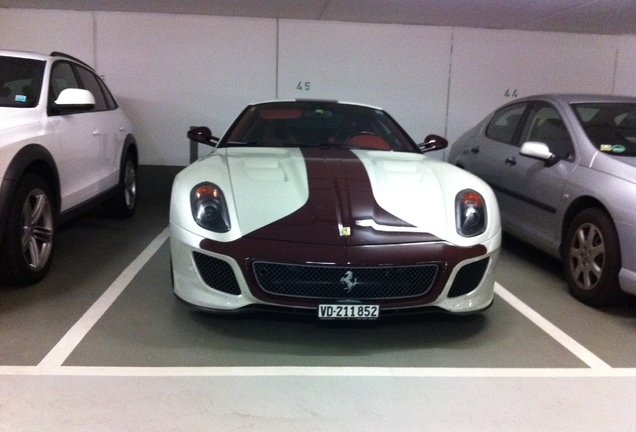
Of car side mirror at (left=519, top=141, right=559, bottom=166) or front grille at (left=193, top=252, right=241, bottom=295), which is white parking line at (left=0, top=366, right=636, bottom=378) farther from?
car side mirror at (left=519, top=141, right=559, bottom=166)

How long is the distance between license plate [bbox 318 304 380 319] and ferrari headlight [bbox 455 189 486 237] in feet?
2.11

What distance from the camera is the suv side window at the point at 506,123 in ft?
16.0

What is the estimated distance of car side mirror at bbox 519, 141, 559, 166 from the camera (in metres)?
4.04

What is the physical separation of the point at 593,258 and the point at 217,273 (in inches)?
98.6

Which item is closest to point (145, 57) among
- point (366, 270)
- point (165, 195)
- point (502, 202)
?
point (165, 195)

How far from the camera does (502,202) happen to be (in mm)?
4793

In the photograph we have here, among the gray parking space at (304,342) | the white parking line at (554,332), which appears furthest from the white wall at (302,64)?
the gray parking space at (304,342)

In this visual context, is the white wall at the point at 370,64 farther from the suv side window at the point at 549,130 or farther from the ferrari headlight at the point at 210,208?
the ferrari headlight at the point at 210,208

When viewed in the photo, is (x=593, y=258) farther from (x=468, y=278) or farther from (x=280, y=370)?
(x=280, y=370)

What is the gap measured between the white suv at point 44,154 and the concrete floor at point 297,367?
1.11 ft

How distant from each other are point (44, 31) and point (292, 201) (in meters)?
5.83

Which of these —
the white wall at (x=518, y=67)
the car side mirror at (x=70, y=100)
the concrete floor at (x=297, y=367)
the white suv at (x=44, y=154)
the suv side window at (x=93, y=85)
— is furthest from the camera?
the white wall at (x=518, y=67)

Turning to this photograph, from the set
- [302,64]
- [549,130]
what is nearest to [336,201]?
[549,130]

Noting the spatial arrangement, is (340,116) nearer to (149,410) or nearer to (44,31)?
(149,410)
